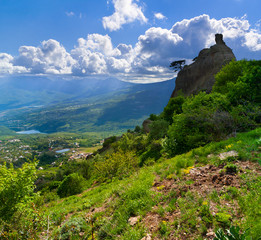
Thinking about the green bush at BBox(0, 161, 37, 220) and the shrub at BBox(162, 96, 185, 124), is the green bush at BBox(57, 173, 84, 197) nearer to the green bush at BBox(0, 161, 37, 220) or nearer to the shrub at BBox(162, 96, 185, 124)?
the green bush at BBox(0, 161, 37, 220)

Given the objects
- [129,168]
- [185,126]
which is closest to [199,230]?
[185,126]

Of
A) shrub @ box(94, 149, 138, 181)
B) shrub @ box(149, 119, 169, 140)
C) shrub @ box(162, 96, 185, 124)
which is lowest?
shrub @ box(94, 149, 138, 181)

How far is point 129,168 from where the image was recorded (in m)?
20.2

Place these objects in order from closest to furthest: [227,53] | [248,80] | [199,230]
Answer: [199,230] → [248,80] → [227,53]

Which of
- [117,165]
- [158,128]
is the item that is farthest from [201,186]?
[158,128]

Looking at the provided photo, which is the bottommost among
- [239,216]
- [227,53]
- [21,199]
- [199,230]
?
[21,199]

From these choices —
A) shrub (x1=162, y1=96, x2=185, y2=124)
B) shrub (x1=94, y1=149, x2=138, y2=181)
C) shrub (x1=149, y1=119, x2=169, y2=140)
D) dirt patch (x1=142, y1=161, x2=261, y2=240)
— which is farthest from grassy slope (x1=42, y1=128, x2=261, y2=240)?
shrub (x1=162, y1=96, x2=185, y2=124)

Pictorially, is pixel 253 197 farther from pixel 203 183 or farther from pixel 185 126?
pixel 185 126

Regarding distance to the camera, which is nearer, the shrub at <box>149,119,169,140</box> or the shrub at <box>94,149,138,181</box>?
the shrub at <box>94,149,138,181</box>

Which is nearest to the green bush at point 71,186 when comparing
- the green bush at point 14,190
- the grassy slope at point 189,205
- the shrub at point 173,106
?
the green bush at point 14,190

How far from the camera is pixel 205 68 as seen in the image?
2463 inches

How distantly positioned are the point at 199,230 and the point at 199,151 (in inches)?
286

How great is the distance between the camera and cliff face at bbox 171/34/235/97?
56500mm

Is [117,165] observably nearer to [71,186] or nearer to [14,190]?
[14,190]
